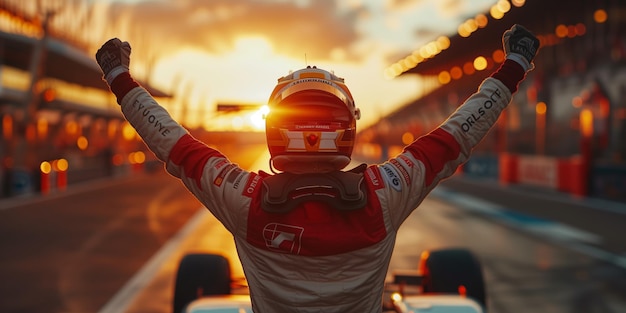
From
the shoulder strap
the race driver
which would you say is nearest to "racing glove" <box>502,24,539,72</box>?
the race driver

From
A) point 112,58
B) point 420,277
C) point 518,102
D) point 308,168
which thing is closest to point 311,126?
point 308,168

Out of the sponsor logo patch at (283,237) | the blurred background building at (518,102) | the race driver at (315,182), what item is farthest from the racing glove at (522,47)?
the blurred background building at (518,102)

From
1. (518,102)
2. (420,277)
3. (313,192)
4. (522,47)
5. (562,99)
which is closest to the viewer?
(313,192)

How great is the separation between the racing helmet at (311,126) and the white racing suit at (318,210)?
0.37ft

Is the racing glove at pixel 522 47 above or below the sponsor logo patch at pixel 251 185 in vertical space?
above

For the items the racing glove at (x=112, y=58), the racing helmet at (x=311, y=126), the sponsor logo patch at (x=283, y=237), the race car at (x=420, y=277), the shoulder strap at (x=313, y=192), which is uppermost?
the racing glove at (x=112, y=58)

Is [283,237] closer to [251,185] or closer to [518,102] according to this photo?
[251,185]

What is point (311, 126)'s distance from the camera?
→ 2.03m

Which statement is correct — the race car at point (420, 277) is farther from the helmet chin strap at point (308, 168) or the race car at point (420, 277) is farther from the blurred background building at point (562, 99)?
the blurred background building at point (562, 99)

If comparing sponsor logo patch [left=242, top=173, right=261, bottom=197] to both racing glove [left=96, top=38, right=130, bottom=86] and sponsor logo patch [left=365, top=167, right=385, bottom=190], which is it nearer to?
sponsor logo patch [left=365, top=167, right=385, bottom=190]

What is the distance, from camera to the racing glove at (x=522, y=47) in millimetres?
2152

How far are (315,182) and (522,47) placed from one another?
836mm

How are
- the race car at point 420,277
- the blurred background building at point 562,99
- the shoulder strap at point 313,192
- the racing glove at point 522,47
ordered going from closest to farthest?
the shoulder strap at point 313,192 < the racing glove at point 522,47 < the race car at point 420,277 < the blurred background building at point 562,99

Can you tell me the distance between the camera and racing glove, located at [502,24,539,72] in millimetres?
2152
